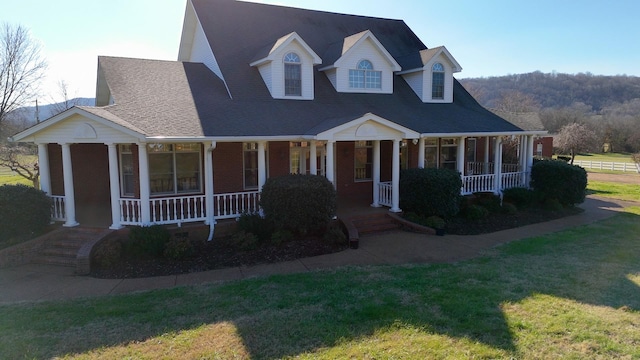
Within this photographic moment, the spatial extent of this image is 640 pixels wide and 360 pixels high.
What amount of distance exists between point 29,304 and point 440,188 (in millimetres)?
11520

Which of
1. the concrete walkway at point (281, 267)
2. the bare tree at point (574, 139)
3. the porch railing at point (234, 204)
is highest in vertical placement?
the bare tree at point (574, 139)

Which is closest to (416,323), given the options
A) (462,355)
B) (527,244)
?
(462,355)

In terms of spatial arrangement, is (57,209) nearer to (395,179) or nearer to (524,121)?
(395,179)

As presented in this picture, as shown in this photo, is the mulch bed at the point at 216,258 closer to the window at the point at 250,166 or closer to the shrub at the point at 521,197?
the window at the point at 250,166

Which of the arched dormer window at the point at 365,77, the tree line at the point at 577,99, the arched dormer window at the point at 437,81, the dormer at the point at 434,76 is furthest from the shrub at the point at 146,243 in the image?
→ the tree line at the point at 577,99

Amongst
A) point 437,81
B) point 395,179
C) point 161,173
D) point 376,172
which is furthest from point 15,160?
point 437,81

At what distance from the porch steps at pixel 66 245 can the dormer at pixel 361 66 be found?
10.3 meters

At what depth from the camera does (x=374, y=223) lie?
13695mm

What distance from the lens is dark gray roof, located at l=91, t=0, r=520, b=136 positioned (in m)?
12.6

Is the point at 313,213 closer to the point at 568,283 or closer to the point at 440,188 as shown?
the point at 440,188

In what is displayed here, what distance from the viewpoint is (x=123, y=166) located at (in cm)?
1338

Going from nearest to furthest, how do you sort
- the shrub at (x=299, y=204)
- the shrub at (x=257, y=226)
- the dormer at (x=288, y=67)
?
the shrub at (x=299, y=204) < the shrub at (x=257, y=226) < the dormer at (x=288, y=67)

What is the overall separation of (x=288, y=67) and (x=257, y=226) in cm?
661

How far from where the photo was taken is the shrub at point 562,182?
16922 mm
